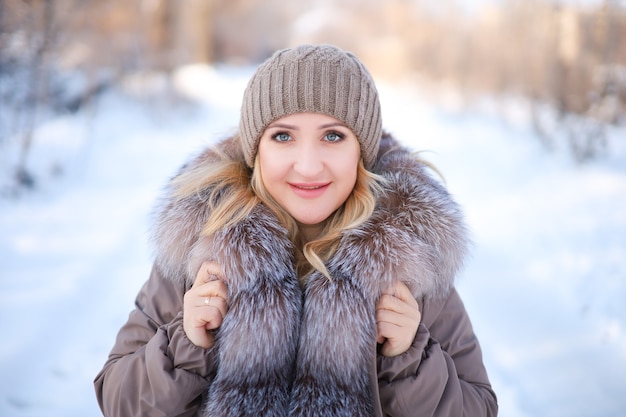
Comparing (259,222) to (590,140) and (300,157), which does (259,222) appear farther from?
(590,140)

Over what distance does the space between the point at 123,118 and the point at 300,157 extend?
31.1 feet

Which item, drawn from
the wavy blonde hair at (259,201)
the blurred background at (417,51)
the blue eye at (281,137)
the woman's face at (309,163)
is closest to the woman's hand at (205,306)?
the wavy blonde hair at (259,201)

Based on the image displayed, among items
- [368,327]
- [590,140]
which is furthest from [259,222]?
[590,140]

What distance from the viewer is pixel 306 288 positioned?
157 centimetres

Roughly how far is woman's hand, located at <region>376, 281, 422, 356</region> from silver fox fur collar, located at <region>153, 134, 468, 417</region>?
3 cm

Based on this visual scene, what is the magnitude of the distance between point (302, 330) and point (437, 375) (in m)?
0.45

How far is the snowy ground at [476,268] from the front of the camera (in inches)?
96.3

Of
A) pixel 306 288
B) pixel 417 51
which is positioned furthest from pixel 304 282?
pixel 417 51

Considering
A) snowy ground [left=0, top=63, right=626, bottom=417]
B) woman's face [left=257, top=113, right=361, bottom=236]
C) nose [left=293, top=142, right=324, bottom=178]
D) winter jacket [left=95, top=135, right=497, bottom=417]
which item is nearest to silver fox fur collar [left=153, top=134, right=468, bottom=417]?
winter jacket [left=95, top=135, right=497, bottom=417]

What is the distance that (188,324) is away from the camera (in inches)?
56.7

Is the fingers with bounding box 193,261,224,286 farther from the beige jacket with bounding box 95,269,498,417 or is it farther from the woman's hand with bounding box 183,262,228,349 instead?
the beige jacket with bounding box 95,269,498,417

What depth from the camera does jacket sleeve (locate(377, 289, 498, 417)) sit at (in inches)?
55.8

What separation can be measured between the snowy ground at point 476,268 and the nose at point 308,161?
2.26 ft

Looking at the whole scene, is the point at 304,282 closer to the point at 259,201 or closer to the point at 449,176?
the point at 259,201
